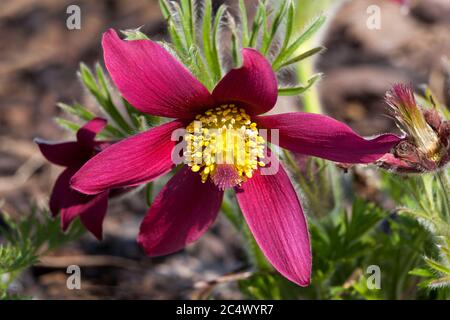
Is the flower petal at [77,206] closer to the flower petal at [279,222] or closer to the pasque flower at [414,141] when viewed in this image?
the flower petal at [279,222]

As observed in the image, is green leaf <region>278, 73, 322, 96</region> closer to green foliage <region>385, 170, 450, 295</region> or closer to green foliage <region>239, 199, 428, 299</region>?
green foliage <region>385, 170, 450, 295</region>

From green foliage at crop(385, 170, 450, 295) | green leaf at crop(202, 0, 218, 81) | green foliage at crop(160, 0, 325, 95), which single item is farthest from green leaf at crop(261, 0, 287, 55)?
green foliage at crop(385, 170, 450, 295)

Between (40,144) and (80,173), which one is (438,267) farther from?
(40,144)

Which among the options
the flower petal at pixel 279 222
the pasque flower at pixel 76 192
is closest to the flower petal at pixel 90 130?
the pasque flower at pixel 76 192

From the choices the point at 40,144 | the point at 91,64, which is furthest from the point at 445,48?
the point at 40,144

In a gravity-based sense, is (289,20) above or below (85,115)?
above

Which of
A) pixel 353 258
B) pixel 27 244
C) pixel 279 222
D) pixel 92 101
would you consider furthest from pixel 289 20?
pixel 92 101

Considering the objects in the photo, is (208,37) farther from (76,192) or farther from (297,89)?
(76,192)
